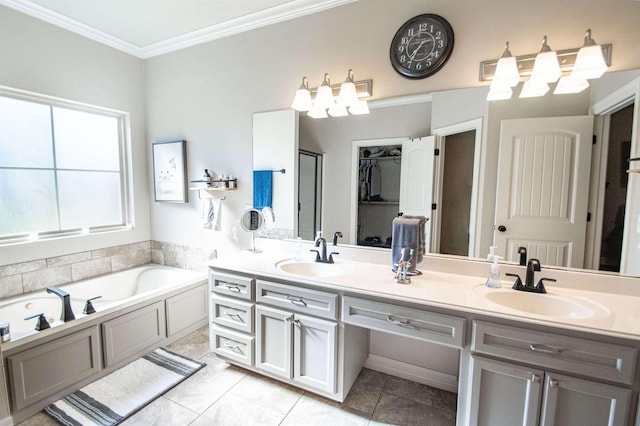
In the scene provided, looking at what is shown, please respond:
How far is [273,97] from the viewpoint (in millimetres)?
2488

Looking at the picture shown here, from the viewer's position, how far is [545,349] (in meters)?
1.27

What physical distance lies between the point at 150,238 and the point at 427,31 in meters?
3.32

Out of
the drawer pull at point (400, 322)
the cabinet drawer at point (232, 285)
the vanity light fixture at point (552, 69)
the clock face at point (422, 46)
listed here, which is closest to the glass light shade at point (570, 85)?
the vanity light fixture at point (552, 69)

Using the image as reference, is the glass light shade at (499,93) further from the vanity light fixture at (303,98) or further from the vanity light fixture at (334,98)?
the vanity light fixture at (303,98)

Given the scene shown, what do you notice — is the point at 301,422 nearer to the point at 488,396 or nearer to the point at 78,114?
the point at 488,396

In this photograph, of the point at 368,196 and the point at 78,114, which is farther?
the point at 78,114

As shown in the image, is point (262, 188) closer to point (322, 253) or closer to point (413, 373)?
point (322, 253)

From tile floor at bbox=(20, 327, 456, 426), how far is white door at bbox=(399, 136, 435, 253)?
0.97 m

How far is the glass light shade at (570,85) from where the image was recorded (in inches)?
62.2

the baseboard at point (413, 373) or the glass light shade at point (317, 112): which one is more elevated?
the glass light shade at point (317, 112)

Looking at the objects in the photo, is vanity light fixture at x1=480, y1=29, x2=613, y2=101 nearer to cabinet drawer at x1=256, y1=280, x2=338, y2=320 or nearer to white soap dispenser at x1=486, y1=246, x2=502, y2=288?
white soap dispenser at x1=486, y1=246, x2=502, y2=288

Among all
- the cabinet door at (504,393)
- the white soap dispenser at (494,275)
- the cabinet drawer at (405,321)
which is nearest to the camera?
the cabinet door at (504,393)

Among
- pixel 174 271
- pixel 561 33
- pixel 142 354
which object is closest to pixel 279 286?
pixel 142 354

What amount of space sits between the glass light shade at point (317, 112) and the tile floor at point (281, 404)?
195cm
